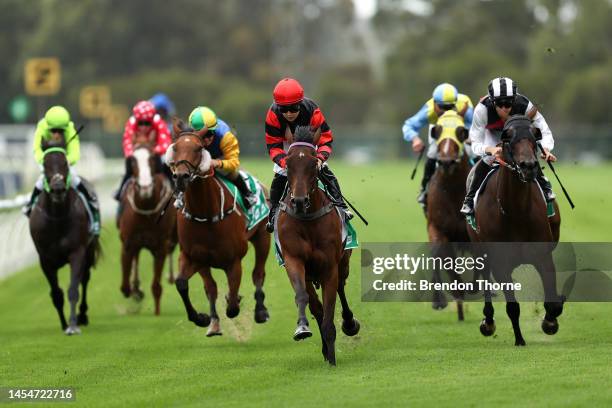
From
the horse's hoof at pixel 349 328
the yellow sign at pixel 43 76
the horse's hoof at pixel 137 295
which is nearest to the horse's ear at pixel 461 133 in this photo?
the horse's hoof at pixel 349 328

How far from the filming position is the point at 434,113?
14.4 meters

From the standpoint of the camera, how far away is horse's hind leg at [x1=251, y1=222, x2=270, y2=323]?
42.6 feet

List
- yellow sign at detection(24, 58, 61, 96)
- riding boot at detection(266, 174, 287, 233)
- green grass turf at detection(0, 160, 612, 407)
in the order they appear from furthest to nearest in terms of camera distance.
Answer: yellow sign at detection(24, 58, 61, 96) < riding boot at detection(266, 174, 287, 233) < green grass turf at detection(0, 160, 612, 407)

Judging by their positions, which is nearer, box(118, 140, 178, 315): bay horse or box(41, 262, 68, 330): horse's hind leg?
box(41, 262, 68, 330): horse's hind leg

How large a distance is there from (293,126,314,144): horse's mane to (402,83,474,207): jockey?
13.6ft

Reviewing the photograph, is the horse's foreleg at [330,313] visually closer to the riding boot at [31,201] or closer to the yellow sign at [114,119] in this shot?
the riding boot at [31,201]

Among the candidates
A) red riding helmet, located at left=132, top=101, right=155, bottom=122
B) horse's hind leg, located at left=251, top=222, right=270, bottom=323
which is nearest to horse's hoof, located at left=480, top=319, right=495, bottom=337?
horse's hind leg, located at left=251, top=222, right=270, bottom=323

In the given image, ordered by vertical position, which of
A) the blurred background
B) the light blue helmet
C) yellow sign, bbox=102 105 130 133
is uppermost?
the blurred background

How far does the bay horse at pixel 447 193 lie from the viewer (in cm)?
1362

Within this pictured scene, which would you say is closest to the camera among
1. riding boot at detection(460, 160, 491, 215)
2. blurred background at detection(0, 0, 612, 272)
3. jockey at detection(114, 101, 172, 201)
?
riding boot at detection(460, 160, 491, 215)

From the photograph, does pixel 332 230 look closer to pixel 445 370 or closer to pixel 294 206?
pixel 294 206

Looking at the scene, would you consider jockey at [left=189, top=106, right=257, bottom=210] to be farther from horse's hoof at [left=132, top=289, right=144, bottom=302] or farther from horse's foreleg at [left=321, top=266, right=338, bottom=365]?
horse's hoof at [left=132, top=289, right=144, bottom=302]

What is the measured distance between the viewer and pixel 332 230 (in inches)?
411

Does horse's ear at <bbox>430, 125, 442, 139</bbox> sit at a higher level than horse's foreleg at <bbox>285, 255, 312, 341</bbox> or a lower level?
higher
